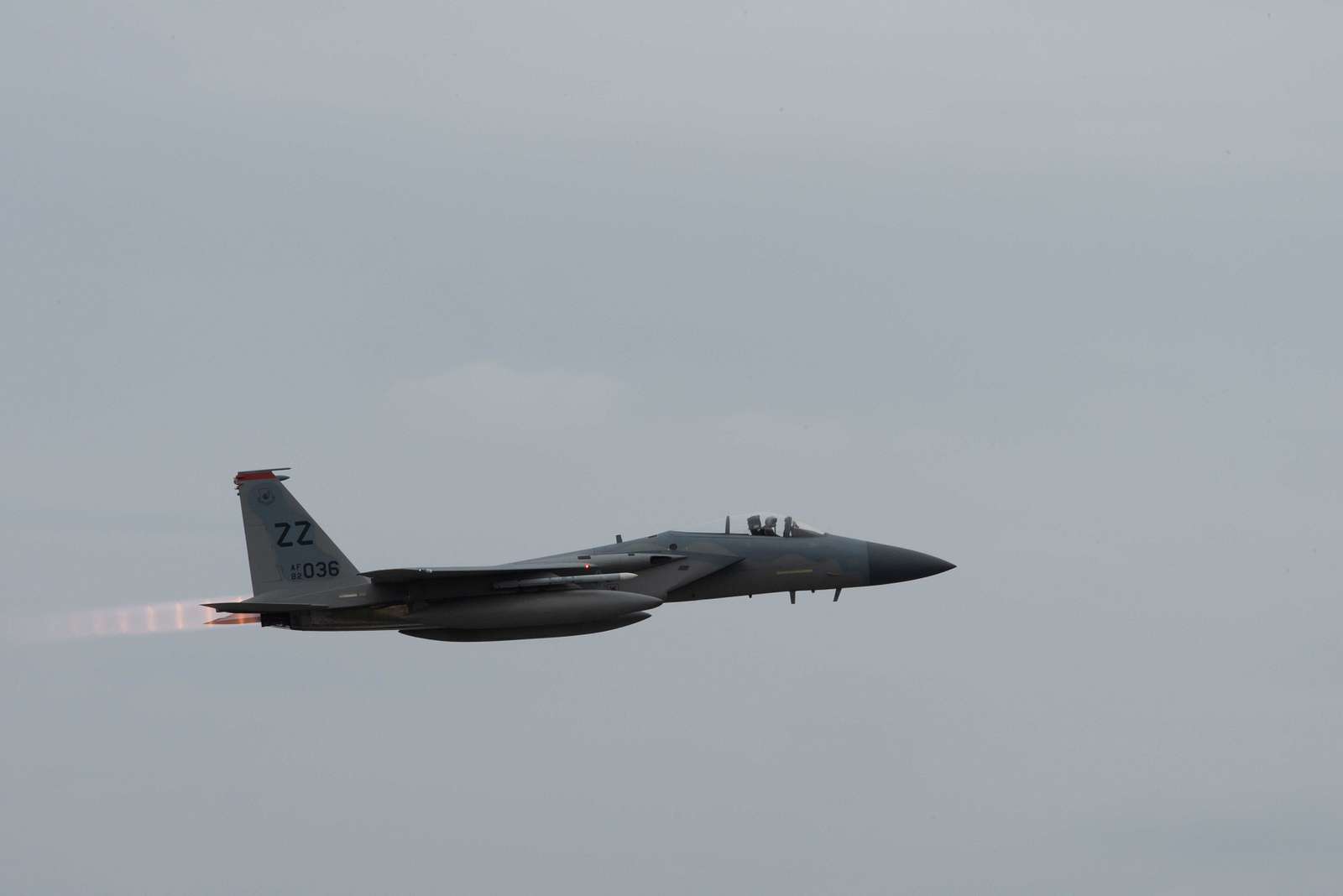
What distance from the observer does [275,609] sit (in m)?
36.2

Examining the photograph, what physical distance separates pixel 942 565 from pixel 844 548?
237cm

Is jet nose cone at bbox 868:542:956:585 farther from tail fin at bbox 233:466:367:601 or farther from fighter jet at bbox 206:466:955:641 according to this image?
tail fin at bbox 233:466:367:601

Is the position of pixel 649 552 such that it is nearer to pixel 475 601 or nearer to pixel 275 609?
pixel 475 601

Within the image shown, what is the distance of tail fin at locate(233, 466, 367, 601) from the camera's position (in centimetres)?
3675

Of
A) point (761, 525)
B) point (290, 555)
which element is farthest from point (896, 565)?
point (290, 555)

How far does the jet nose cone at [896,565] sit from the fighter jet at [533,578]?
27 millimetres

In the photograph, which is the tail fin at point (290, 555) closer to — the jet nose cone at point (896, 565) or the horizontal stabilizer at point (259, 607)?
the horizontal stabilizer at point (259, 607)

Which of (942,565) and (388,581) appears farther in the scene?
(942,565)

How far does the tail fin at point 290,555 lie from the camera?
36.8 metres

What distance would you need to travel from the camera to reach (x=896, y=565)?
37.9 m

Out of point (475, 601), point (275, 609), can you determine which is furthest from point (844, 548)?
point (275, 609)

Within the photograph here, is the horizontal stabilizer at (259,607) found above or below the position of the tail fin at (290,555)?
below

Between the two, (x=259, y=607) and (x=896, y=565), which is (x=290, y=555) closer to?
(x=259, y=607)

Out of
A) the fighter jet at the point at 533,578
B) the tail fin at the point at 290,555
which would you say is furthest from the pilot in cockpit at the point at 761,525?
the tail fin at the point at 290,555
